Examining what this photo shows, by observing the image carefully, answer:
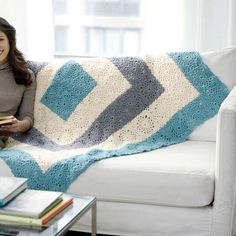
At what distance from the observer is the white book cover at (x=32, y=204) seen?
1.57 metres

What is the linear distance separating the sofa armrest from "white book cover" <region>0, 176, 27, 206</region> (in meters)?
0.75

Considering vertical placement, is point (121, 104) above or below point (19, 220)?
above

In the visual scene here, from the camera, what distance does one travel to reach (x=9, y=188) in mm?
1666

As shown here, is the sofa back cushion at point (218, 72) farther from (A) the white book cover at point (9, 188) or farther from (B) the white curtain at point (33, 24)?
(B) the white curtain at point (33, 24)

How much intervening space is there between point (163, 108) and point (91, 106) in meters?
0.35

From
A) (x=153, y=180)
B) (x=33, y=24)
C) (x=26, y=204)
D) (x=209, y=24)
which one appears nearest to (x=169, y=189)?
(x=153, y=180)

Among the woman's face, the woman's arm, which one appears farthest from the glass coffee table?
the woman's face

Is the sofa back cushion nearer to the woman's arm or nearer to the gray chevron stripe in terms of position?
the gray chevron stripe

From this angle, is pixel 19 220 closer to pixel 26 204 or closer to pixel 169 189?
pixel 26 204

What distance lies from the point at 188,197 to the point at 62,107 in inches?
33.4

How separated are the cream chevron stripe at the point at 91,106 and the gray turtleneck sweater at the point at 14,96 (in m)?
0.08

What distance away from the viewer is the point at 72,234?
7.64 feet

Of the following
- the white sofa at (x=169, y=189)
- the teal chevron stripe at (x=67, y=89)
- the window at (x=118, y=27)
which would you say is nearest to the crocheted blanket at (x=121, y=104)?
the teal chevron stripe at (x=67, y=89)

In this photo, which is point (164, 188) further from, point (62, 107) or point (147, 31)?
point (147, 31)
